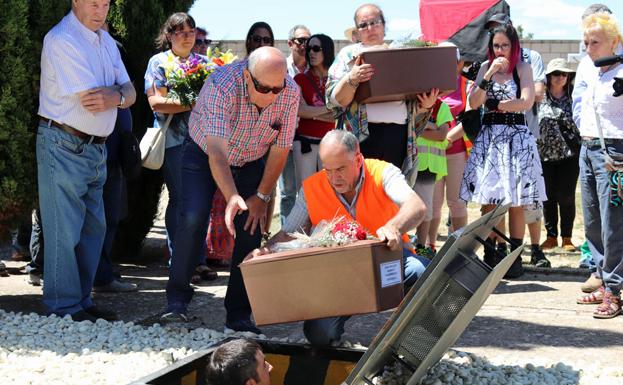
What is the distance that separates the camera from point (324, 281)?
3.79m

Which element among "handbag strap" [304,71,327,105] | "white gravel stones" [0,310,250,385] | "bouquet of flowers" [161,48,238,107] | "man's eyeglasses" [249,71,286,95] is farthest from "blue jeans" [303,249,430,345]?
"handbag strap" [304,71,327,105]

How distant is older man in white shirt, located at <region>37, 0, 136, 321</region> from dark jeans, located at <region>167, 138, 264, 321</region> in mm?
597

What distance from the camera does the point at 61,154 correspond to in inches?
202

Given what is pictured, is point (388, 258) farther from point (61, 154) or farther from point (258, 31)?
point (258, 31)

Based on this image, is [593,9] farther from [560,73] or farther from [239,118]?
[239,118]

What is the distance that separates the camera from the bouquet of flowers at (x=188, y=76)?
611cm

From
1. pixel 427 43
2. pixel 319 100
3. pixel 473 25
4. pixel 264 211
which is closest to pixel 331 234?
pixel 264 211

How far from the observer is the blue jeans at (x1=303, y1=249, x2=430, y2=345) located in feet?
13.9

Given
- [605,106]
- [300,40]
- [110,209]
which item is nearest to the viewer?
[605,106]

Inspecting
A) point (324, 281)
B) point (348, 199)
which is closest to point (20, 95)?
point (348, 199)

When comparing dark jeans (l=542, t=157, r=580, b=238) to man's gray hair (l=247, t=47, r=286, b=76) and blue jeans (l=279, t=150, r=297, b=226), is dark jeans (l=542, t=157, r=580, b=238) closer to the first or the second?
blue jeans (l=279, t=150, r=297, b=226)

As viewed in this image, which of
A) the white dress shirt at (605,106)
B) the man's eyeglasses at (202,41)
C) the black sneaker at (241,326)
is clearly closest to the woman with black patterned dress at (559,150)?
the white dress shirt at (605,106)

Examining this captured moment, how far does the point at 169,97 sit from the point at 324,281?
116 inches

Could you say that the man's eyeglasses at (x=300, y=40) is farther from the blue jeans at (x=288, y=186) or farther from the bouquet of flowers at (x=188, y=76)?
the bouquet of flowers at (x=188, y=76)
